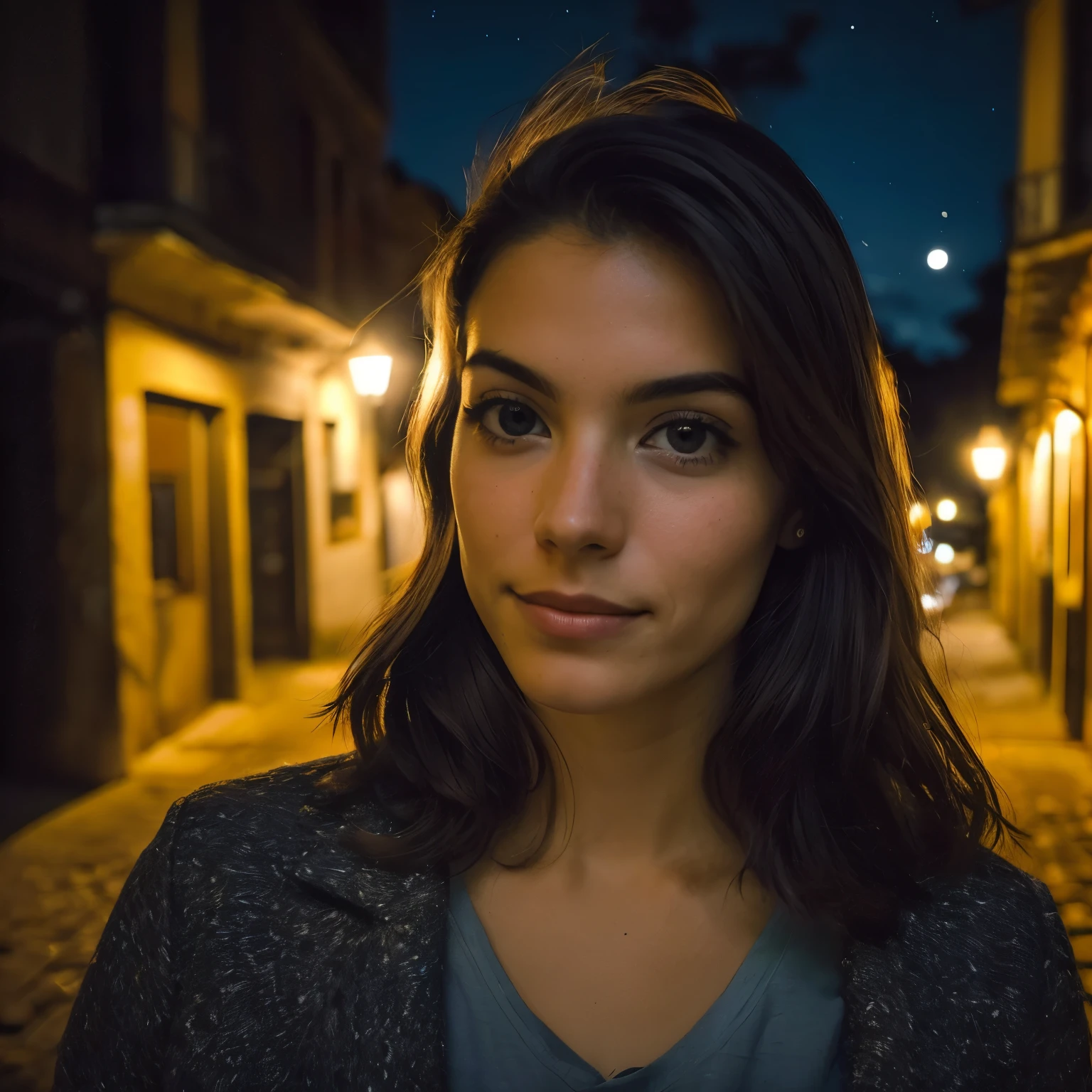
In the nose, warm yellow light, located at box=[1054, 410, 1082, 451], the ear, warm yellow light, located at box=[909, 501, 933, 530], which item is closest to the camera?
the nose

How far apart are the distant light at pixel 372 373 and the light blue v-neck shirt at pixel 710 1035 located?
85 cm

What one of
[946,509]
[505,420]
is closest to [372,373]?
[505,420]

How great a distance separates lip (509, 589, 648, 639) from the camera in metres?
0.66

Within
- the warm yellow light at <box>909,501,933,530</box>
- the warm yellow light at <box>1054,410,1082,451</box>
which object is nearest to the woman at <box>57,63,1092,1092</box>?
the warm yellow light at <box>909,501,933,530</box>

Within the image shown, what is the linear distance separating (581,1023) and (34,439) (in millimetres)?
1006

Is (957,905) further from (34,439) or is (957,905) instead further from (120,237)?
(120,237)

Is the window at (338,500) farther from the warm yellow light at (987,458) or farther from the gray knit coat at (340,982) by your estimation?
the warm yellow light at (987,458)

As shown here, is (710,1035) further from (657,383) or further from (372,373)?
(372,373)

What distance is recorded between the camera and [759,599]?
2.90ft

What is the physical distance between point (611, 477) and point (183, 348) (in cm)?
153

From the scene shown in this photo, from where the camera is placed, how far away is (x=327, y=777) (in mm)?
879

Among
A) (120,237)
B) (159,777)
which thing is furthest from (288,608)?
(120,237)

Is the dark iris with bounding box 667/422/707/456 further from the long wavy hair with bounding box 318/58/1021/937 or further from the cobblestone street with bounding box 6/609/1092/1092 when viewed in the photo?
the cobblestone street with bounding box 6/609/1092/1092

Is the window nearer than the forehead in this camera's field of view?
No
